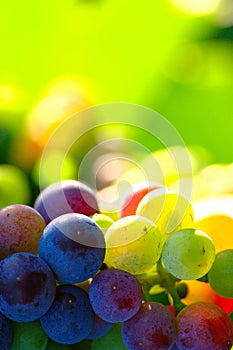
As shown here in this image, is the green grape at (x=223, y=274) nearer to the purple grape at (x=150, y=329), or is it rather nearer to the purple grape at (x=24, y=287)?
the purple grape at (x=150, y=329)

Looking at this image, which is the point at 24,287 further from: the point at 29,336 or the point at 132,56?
the point at 132,56

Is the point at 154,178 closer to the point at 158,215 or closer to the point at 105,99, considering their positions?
the point at 158,215

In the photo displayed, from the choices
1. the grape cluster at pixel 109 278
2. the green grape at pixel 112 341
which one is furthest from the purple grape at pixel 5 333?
the green grape at pixel 112 341


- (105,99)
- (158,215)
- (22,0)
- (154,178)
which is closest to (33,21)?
(22,0)

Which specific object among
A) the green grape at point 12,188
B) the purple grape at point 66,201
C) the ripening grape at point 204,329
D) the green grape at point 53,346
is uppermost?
the purple grape at point 66,201

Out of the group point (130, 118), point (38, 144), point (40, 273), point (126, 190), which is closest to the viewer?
point (40, 273)

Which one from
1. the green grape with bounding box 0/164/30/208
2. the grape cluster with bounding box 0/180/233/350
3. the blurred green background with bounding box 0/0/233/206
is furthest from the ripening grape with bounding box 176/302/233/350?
the blurred green background with bounding box 0/0/233/206
